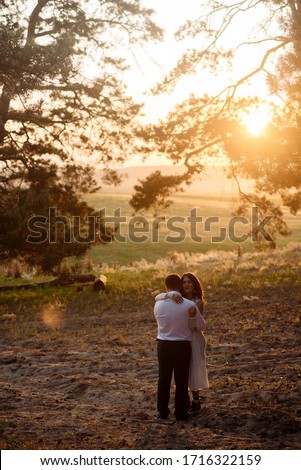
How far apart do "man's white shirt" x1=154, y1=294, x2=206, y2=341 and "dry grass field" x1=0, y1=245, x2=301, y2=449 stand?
1.10m

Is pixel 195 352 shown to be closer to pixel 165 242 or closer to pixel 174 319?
pixel 174 319

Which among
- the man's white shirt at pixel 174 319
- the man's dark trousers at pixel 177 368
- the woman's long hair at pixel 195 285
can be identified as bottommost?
the man's dark trousers at pixel 177 368

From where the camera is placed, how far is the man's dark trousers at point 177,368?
8461mm

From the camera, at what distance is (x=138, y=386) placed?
1048 centimetres

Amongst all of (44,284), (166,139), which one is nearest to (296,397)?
(166,139)

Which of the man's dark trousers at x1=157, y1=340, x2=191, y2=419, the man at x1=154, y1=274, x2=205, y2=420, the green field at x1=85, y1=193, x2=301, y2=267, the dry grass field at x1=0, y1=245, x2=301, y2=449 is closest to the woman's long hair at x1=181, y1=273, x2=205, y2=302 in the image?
the man at x1=154, y1=274, x2=205, y2=420

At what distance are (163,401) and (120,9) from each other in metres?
14.7

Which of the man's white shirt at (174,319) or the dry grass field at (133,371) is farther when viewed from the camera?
the man's white shirt at (174,319)

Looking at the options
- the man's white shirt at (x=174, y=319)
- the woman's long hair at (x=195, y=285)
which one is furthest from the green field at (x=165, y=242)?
the man's white shirt at (x=174, y=319)

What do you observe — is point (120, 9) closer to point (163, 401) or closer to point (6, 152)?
point (6, 152)

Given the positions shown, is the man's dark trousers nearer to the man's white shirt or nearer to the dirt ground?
the man's white shirt

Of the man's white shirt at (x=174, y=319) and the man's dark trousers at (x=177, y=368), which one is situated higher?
the man's white shirt at (x=174, y=319)

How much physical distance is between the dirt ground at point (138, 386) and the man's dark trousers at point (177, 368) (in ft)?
0.68

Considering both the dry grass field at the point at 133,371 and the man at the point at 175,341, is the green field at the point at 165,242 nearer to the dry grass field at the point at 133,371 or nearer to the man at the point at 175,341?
the dry grass field at the point at 133,371
